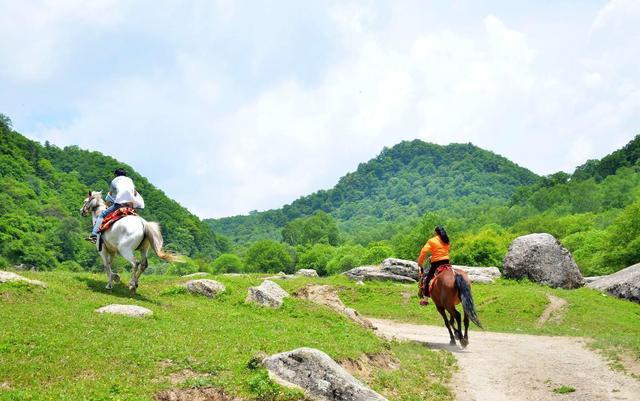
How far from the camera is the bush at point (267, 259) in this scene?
378 ft

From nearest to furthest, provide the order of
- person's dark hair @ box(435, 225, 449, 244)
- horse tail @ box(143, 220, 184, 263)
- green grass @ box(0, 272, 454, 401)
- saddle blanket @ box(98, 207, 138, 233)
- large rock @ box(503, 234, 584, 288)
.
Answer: green grass @ box(0, 272, 454, 401) < horse tail @ box(143, 220, 184, 263) < saddle blanket @ box(98, 207, 138, 233) < person's dark hair @ box(435, 225, 449, 244) < large rock @ box(503, 234, 584, 288)

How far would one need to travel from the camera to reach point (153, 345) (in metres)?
14.4

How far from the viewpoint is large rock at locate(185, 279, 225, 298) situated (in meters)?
26.6

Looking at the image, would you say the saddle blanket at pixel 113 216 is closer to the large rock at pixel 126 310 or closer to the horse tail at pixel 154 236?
the horse tail at pixel 154 236

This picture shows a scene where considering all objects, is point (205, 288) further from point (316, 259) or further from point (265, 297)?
point (316, 259)

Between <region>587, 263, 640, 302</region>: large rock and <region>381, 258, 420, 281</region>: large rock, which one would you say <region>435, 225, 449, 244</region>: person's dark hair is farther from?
<region>381, 258, 420, 281</region>: large rock

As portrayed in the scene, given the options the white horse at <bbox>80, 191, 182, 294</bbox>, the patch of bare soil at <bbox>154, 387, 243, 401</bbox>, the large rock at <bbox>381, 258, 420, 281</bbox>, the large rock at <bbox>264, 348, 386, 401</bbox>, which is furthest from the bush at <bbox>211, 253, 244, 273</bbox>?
the patch of bare soil at <bbox>154, 387, 243, 401</bbox>

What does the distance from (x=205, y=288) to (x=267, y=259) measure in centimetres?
9013

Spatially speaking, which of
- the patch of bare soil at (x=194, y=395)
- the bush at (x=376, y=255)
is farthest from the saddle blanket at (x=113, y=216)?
the bush at (x=376, y=255)

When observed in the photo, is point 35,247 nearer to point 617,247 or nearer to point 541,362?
point 617,247

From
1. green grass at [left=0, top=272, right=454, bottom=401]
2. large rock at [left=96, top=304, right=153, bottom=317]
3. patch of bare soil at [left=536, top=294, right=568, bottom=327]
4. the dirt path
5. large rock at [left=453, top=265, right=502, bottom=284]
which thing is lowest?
the dirt path

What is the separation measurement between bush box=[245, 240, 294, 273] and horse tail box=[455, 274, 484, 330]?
93.1 m

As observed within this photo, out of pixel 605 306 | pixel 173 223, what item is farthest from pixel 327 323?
pixel 173 223

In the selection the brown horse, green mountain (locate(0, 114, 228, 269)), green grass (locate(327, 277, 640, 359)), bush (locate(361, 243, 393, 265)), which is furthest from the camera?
green mountain (locate(0, 114, 228, 269))
